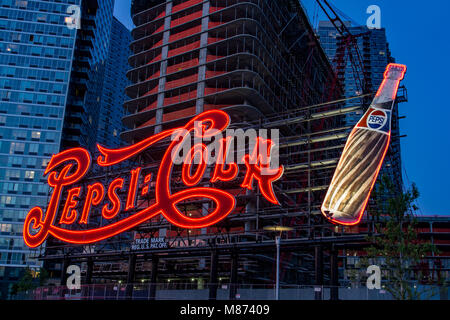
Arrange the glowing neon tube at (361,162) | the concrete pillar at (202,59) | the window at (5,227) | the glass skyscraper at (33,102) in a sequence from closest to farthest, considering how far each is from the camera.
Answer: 1. the glowing neon tube at (361,162)
2. the concrete pillar at (202,59)
3. the window at (5,227)
4. the glass skyscraper at (33,102)

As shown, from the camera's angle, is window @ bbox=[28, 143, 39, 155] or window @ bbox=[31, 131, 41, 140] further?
window @ bbox=[31, 131, 41, 140]

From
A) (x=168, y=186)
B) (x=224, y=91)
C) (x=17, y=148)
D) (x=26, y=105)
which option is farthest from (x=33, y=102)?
(x=168, y=186)

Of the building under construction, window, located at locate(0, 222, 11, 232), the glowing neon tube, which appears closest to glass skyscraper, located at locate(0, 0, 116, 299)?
window, located at locate(0, 222, 11, 232)

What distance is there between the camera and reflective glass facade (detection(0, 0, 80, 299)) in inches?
4496

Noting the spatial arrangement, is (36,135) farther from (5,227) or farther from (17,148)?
(5,227)

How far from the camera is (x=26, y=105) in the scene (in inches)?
4889

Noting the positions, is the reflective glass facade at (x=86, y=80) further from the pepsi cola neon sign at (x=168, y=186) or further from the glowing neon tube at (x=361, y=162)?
the glowing neon tube at (x=361, y=162)

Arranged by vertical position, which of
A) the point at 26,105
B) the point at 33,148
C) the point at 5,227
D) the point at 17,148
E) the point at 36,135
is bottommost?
the point at 5,227

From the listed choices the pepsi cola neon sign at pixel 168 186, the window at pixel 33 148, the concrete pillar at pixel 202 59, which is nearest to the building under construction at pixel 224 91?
the concrete pillar at pixel 202 59

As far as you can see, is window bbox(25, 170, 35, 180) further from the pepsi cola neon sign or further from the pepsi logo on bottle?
the pepsi logo on bottle

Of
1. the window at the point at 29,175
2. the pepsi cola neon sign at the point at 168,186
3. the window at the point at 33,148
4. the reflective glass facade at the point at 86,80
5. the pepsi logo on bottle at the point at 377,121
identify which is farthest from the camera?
the reflective glass facade at the point at 86,80

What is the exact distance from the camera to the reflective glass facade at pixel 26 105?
114188 millimetres

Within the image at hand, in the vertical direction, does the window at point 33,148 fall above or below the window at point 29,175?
above
